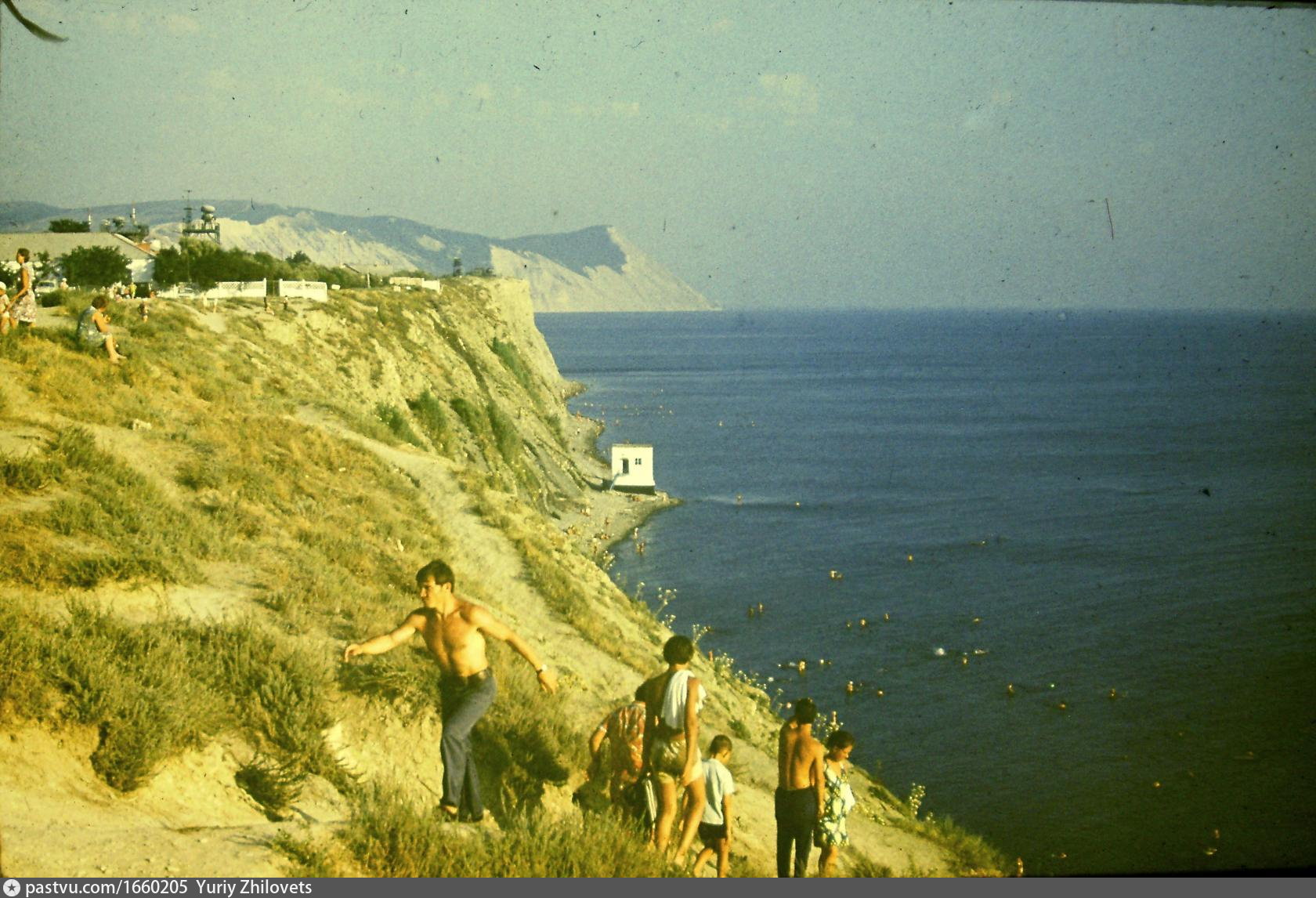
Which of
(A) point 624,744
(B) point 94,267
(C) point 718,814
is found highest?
(B) point 94,267

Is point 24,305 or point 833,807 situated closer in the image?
point 833,807

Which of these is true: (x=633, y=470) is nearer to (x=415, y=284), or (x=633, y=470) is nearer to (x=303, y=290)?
(x=415, y=284)

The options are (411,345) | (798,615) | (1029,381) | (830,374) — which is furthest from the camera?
(830,374)

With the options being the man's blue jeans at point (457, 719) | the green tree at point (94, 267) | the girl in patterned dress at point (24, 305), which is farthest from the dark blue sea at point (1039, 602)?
the green tree at point (94, 267)

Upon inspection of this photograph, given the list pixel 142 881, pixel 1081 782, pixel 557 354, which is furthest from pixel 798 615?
pixel 557 354

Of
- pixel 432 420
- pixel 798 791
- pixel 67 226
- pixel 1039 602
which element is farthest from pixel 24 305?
pixel 67 226

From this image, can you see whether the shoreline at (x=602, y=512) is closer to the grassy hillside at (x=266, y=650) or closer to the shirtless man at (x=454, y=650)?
the grassy hillside at (x=266, y=650)

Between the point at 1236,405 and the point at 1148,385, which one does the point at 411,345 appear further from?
the point at 1148,385
